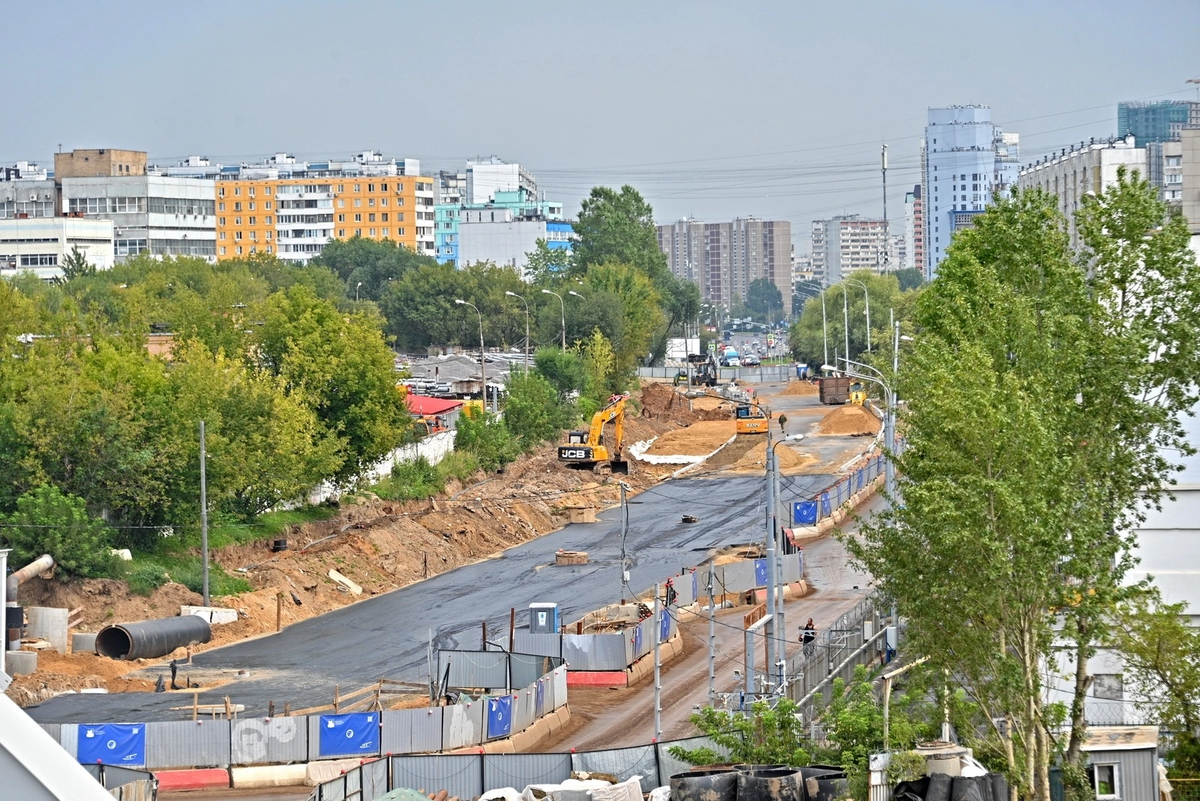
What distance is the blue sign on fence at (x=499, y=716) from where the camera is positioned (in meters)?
28.0

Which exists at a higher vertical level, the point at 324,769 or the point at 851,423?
Answer: the point at 851,423

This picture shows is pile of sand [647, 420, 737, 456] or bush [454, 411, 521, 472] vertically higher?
bush [454, 411, 521, 472]

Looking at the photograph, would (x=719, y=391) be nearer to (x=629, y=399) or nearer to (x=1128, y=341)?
(x=629, y=399)

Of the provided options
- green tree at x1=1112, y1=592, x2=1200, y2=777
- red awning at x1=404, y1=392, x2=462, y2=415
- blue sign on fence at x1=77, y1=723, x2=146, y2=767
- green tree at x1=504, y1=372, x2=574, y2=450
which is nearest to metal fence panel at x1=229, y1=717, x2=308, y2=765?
blue sign on fence at x1=77, y1=723, x2=146, y2=767

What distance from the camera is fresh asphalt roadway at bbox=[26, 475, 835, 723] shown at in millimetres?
32812

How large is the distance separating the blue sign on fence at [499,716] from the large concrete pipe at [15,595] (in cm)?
1256

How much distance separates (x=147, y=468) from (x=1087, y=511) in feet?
111

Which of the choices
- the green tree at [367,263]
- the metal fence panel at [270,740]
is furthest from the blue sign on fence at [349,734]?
the green tree at [367,263]

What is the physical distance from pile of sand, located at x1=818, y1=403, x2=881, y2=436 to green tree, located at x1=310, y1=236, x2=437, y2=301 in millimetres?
77581

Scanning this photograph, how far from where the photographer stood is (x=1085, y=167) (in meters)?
112

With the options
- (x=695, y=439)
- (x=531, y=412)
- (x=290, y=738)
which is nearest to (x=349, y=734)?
(x=290, y=738)

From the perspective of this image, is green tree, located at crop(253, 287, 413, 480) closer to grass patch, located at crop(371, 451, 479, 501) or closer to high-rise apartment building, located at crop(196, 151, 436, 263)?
grass patch, located at crop(371, 451, 479, 501)

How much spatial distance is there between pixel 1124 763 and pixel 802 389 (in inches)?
3598

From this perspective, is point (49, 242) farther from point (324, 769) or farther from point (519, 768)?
point (519, 768)
